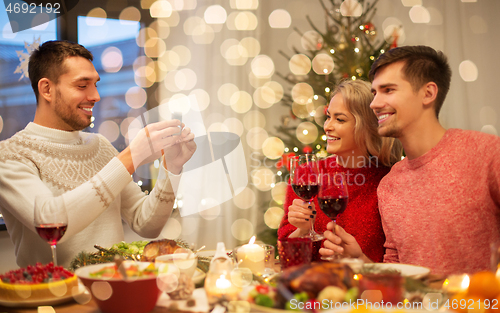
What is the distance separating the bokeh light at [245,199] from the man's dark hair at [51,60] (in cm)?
238

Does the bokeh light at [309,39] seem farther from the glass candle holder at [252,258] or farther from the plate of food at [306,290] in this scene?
the plate of food at [306,290]

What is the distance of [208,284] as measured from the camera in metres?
0.84

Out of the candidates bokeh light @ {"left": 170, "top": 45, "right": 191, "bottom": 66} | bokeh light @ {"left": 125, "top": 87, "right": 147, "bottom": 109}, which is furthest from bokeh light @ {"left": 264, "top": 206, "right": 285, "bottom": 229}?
bokeh light @ {"left": 170, "top": 45, "right": 191, "bottom": 66}

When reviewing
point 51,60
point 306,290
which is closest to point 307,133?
point 51,60

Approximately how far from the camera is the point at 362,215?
5.76 feet

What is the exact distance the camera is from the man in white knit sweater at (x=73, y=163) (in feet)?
4.77

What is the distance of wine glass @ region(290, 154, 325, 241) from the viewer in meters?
1.31

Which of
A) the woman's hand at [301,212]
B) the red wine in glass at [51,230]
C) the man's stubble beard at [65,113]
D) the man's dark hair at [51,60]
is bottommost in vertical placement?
the woman's hand at [301,212]

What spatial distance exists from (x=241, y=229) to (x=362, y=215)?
2.25 m

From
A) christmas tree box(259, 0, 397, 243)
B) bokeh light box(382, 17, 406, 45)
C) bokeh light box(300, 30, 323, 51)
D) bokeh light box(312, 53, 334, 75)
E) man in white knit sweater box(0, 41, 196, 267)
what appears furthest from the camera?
bokeh light box(300, 30, 323, 51)

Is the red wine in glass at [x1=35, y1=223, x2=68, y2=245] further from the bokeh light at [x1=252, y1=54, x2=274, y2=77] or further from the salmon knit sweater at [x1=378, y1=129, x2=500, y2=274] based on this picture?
the bokeh light at [x1=252, y1=54, x2=274, y2=77]

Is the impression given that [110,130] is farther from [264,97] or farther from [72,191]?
[72,191]

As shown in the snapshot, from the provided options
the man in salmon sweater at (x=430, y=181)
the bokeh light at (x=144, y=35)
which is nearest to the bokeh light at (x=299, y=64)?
the bokeh light at (x=144, y=35)

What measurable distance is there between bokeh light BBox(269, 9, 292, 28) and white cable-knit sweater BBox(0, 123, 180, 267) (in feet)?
8.45
